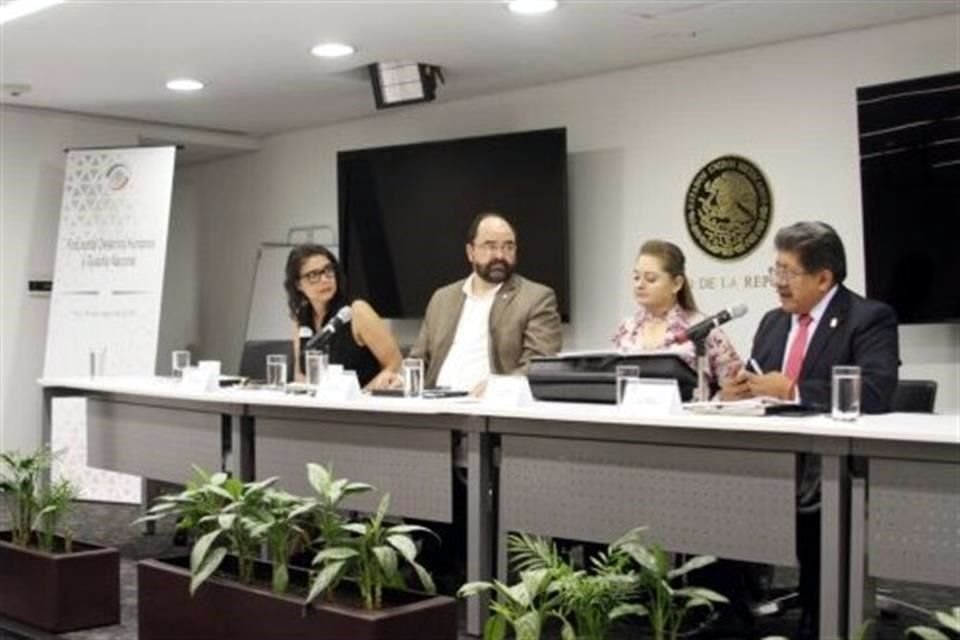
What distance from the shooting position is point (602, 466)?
309 cm

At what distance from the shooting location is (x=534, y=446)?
10.6ft

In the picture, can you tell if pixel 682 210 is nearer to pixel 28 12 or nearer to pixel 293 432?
pixel 293 432

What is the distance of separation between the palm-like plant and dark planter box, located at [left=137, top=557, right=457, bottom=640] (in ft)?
2.46

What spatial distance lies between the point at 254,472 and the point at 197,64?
7.70ft

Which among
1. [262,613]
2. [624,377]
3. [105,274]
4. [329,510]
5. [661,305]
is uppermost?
[105,274]

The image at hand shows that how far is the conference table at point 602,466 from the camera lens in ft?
8.55

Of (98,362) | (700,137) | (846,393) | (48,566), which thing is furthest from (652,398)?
(98,362)

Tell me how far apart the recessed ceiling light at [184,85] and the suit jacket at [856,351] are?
12.4 feet

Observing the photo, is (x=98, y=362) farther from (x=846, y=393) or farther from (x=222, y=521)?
(x=846, y=393)

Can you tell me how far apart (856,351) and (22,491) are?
100 inches

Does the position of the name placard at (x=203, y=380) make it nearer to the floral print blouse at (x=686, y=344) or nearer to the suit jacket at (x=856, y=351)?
the floral print blouse at (x=686, y=344)

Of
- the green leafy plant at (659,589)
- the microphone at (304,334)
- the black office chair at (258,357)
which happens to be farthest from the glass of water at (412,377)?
the black office chair at (258,357)

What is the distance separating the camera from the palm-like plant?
351 cm

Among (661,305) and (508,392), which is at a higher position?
(661,305)
